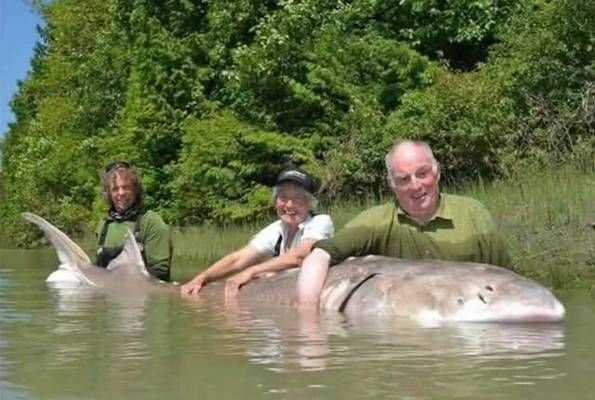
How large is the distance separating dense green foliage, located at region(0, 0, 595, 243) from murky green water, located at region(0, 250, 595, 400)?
10.1 meters

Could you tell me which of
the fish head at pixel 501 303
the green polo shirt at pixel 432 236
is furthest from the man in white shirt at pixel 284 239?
the fish head at pixel 501 303

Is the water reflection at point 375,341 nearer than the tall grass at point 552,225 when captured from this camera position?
Yes

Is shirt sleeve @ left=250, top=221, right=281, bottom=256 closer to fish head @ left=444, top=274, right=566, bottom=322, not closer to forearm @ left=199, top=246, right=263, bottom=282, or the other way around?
forearm @ left=199, top=246, right=263, bottom=282

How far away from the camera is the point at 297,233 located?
7809 millimetres

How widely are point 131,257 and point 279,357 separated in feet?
14.1

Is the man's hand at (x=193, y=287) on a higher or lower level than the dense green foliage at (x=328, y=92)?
lower

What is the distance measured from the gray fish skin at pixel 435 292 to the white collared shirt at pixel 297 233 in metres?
1.08

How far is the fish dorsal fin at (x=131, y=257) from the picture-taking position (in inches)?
335

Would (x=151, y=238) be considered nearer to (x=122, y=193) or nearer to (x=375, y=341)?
(x=122, y=193)

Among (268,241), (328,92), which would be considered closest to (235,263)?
(268,241)

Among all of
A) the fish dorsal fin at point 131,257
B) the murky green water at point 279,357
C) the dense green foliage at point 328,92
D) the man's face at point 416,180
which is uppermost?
the dense green foliage at point 328,92

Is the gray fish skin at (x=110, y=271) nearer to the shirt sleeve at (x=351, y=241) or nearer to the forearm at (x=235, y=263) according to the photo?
the forearm at (x=235, y=263)

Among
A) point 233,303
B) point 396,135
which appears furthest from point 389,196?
point 233,303

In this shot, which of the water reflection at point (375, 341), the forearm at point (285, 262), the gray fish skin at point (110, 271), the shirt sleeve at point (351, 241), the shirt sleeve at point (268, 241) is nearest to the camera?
the water reflection at point (375, 341)
